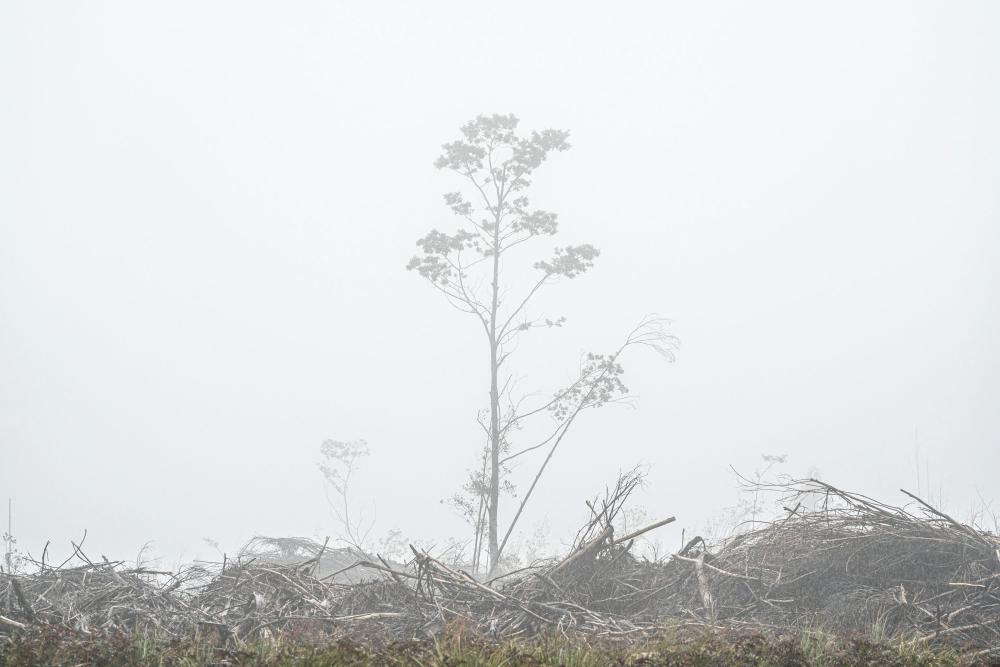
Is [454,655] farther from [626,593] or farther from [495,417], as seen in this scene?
[495,417]

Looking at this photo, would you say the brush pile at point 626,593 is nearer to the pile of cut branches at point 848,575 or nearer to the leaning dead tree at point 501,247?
the pile of cut branches at point 848,575

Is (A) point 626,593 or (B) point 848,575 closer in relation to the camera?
(B) point 848,575

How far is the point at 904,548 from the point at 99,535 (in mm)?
112249

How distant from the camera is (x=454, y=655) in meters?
5.11

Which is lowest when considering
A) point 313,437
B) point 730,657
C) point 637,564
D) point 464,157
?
point 730,657

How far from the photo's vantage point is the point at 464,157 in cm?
2569

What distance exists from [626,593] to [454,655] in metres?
5.69

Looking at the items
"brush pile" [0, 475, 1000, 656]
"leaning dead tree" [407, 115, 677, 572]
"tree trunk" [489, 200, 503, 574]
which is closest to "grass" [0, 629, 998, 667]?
"brush pile" [0, 475, 1000, 656]

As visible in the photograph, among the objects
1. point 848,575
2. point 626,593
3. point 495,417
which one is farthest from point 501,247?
point 848,575

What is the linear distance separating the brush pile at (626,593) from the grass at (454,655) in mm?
1794

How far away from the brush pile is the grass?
70.6 inches

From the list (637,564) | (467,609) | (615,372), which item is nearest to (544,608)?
(467,609)

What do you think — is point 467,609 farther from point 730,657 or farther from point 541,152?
point 541,152

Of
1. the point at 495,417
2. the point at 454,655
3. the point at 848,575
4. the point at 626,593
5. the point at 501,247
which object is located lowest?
the point at 454,655
